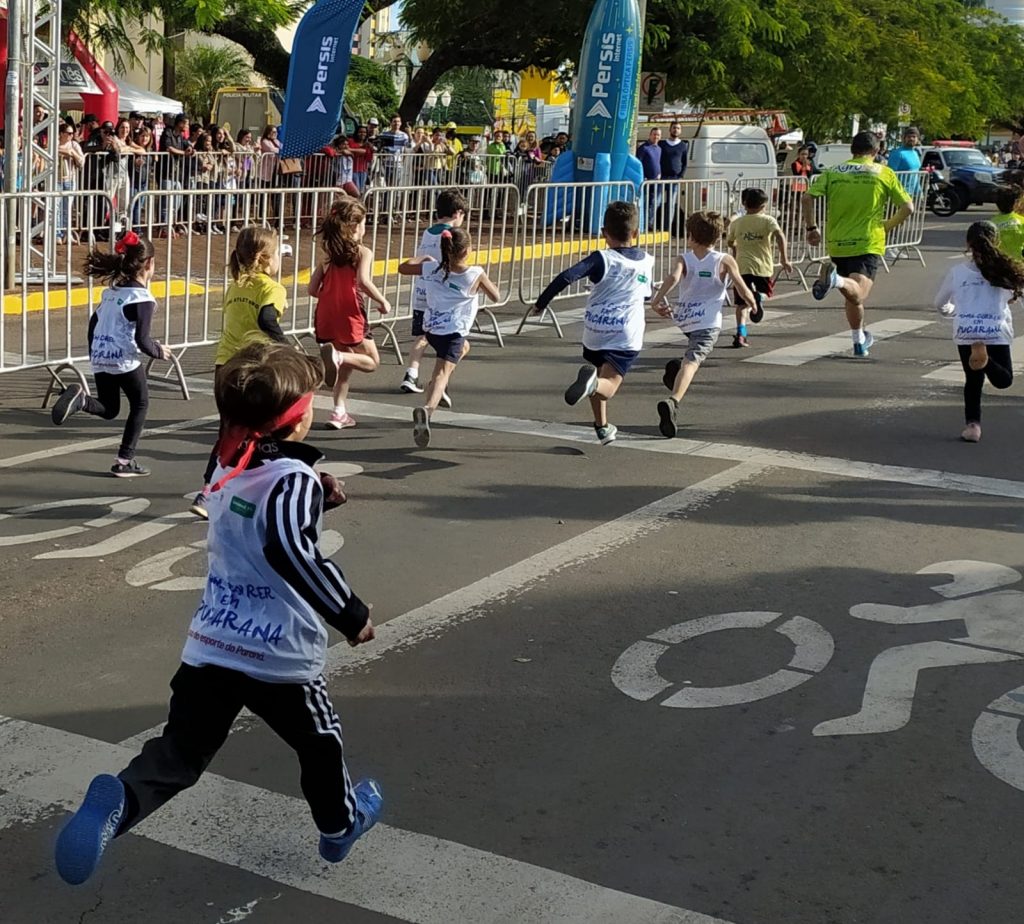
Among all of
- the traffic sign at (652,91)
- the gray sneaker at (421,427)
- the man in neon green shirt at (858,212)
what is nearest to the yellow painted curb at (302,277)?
the man in neon green shirt at (858,212)

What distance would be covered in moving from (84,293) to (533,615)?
1017 cm

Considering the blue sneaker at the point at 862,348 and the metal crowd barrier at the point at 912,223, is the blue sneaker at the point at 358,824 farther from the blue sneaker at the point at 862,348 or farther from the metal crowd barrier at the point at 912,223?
the metal crowd barrier at the point at 912,223

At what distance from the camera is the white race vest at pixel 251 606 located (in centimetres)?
371

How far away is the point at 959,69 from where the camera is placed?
52500 millimetres

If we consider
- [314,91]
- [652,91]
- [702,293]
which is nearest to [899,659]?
[702,293]

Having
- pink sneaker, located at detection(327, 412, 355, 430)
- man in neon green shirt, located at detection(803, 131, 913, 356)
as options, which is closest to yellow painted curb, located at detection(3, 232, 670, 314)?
man in neon green shirt, located at detection(803, 131, 913, 356)

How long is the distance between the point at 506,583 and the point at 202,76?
164 feet

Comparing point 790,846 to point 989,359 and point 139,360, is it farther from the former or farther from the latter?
point 989,359

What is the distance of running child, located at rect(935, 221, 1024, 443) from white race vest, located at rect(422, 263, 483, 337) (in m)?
2.93

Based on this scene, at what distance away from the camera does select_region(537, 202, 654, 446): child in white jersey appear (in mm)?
9156

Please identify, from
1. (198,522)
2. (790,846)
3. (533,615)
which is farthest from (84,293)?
(790,846)

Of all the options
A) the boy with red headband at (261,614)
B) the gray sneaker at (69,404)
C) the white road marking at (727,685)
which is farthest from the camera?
the gray sneaker at (69,404)

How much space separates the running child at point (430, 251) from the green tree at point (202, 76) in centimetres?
4389

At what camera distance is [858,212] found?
1335 cm
